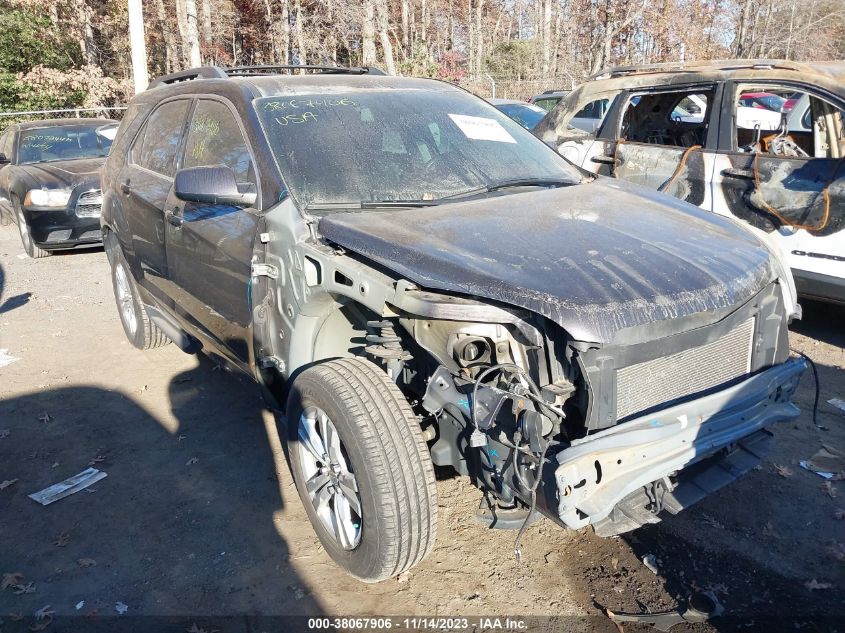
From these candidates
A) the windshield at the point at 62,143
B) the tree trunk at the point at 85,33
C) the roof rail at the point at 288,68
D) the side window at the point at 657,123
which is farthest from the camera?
the tree trunk at the point at 85,33

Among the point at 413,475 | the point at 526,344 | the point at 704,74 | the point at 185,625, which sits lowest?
the point at 185,625

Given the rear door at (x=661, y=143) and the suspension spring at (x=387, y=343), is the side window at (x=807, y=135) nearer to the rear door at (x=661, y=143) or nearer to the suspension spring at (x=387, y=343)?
the rear door at (x=661, y=143)

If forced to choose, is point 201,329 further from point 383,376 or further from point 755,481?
point 755,481

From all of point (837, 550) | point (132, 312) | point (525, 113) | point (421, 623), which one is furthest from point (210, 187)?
point (525, 113)

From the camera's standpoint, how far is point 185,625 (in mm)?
2736

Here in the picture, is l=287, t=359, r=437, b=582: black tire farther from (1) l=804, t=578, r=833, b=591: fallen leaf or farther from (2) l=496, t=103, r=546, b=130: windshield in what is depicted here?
(2) l=496, t=103, r=546, b=130: windshield

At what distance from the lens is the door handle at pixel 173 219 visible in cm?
387

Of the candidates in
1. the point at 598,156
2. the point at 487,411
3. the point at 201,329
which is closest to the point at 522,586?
the point at 487,411

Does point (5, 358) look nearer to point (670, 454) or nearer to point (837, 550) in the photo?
point (670, 454)

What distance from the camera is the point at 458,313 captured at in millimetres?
2350

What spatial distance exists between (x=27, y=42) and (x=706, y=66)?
73.0 ft

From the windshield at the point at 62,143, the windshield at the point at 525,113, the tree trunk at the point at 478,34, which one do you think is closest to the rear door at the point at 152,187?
the windshield at the point at 62,143

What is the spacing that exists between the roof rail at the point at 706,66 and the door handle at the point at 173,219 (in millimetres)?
4492

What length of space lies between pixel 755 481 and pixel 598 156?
3798 mm
